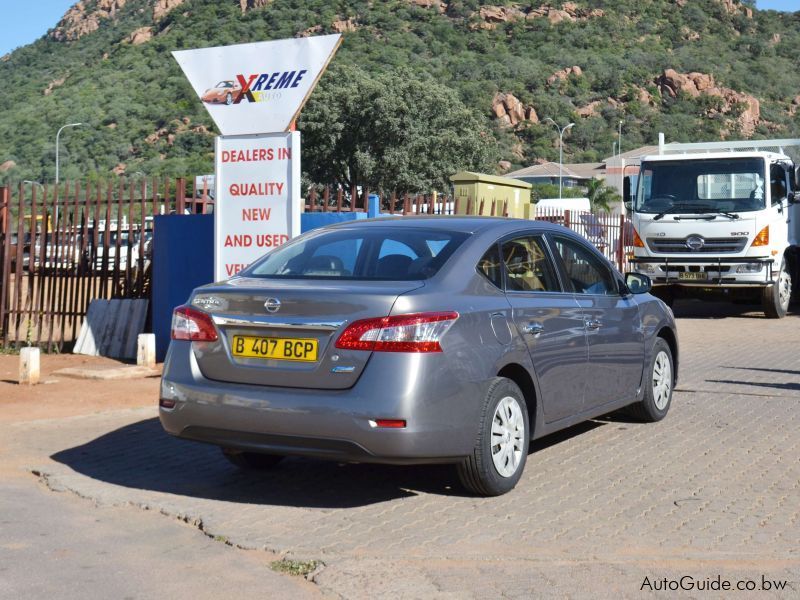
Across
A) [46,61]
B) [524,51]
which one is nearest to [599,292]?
[524,51]

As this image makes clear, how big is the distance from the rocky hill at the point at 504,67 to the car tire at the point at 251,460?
7164cm

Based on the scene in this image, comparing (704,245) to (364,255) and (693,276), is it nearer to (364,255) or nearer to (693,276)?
(693,276)

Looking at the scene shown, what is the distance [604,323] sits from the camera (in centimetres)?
750

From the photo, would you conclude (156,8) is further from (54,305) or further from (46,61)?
(54,305)

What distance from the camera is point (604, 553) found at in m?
5.14

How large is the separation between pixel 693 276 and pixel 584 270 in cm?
1094

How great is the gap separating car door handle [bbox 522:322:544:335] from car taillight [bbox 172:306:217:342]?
1.82 metres

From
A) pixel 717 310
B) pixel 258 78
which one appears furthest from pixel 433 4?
pixel 258 78

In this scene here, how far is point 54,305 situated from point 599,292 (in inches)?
346

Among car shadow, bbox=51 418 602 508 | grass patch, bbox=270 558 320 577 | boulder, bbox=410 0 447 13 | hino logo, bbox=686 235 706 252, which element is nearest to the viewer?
grass patch, bbox=270 558 320 577

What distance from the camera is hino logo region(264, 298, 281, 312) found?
19.2 ft

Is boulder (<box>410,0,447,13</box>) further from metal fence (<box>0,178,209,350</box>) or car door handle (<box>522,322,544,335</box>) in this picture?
car door handle (<box>522,322,544,335</box>)

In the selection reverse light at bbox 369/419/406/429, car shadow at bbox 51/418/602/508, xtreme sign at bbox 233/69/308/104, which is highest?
xtreme sign at bbox 233/69/308/104

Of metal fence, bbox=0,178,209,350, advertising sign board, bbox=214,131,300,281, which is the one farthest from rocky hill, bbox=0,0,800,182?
advertising sign board, bbox=214,131,300,281
